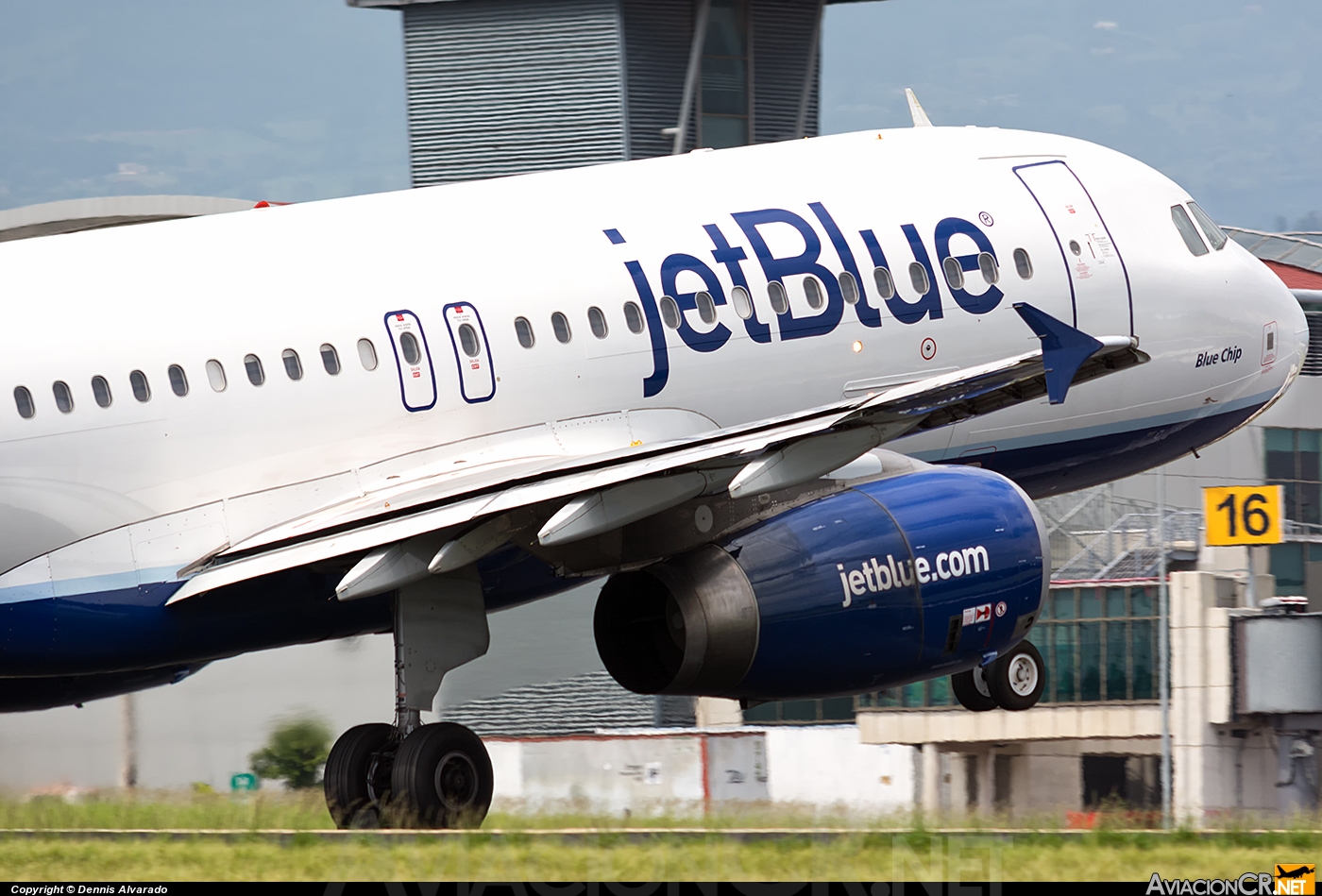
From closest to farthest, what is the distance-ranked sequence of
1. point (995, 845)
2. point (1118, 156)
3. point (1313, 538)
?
point (995, 845)
point (1118, 156)
point (1313, 538)

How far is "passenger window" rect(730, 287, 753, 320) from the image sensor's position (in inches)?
631

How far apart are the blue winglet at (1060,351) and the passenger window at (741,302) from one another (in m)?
4.67

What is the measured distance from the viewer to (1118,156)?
19.2 m

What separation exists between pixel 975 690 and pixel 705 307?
4419 millimetres

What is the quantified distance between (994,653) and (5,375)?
7.63 meters

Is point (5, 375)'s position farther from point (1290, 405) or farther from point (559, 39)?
point (1290, 405)

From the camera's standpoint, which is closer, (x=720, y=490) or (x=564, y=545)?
(x=720, y=490)

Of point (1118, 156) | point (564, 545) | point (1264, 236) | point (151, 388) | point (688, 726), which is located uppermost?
point (1264, 236)

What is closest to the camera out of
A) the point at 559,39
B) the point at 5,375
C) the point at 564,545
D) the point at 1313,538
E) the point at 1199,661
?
the point at 5,375

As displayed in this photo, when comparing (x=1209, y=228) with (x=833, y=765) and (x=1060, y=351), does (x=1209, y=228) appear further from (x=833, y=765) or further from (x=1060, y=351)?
(x=833, y=765)

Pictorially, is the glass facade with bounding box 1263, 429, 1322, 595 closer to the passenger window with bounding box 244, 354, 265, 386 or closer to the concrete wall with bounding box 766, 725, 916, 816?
the concrete wall with bounding box 766, 725, 916, 816

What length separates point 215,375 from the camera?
14.0 meters

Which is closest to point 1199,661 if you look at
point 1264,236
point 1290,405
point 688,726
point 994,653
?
point 688,726

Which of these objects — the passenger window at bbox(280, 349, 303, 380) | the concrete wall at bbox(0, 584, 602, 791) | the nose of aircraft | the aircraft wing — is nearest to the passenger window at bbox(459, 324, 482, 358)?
the passenger window at bbox(280, 349, 303, 380)
